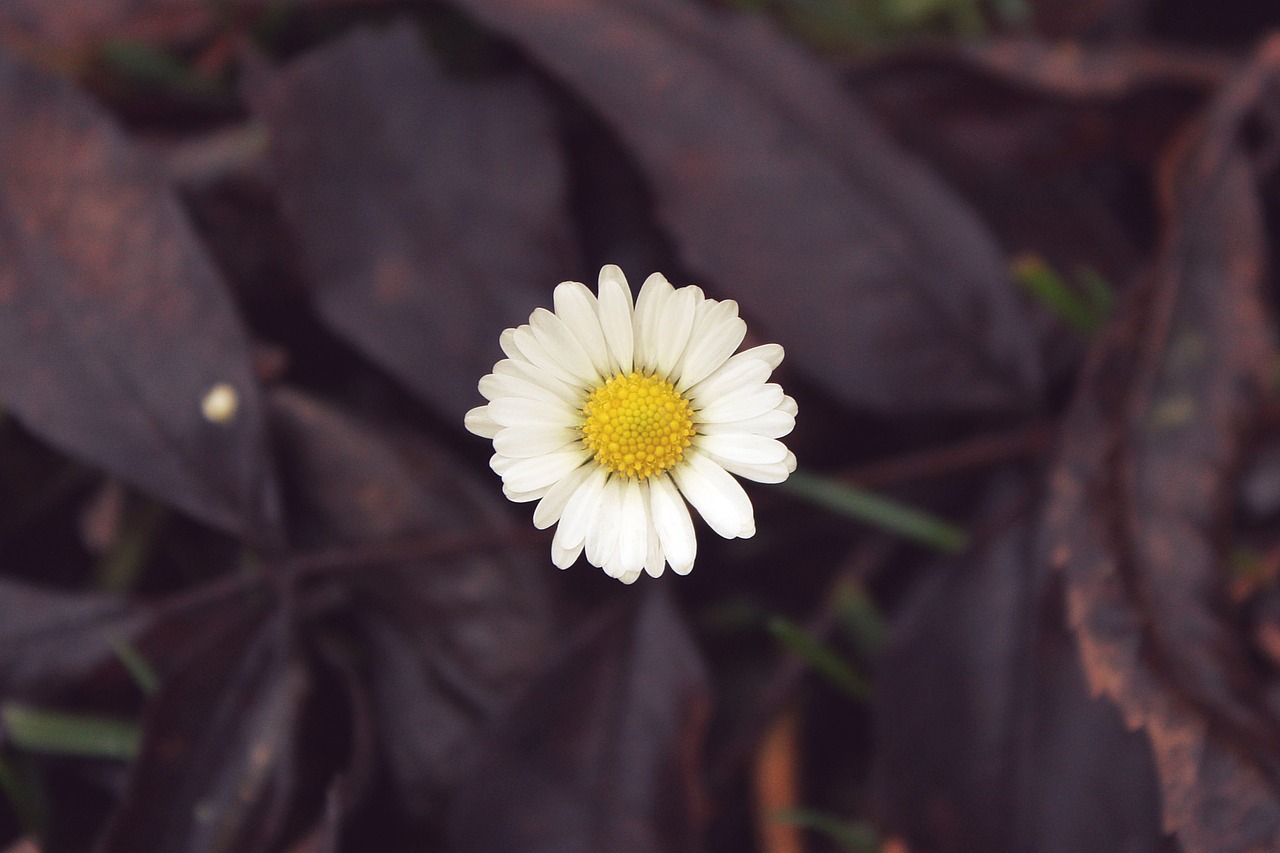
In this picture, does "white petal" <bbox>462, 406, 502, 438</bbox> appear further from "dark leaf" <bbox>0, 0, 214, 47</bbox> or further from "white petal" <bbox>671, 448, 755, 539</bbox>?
"dark leaf" <bbox>0, 0, 214, 47</bbox>

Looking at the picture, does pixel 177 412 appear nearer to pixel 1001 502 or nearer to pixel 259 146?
pixel 259 146

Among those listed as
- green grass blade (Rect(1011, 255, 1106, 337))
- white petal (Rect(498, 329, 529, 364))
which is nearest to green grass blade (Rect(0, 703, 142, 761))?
white petal (Rect(498, 329, 529, 364))

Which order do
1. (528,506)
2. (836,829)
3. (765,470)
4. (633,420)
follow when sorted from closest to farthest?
1. (765,470)
2. (633,420)
3. (836,829)
4. (528,506)

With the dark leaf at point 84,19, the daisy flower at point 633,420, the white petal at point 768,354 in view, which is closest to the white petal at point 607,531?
the daisy flower at point 633,420

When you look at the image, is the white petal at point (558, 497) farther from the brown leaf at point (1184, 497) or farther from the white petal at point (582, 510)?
the brown leaf at point (1184, 497)

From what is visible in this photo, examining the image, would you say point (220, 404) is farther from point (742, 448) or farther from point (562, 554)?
point (742, 448)

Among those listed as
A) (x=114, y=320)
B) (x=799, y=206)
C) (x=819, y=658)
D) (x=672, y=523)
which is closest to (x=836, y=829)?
(x=819, y=658)

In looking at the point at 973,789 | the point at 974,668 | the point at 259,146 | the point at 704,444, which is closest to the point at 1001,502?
the point at 974,668
